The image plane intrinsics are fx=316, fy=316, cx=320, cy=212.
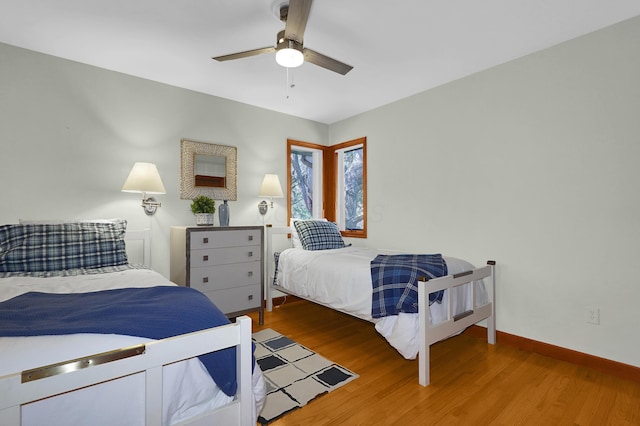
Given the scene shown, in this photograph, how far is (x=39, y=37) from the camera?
2309 millimetres

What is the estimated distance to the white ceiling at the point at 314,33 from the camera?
1.98 meters

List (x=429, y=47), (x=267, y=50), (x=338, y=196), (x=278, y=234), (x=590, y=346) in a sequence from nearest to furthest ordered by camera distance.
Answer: (x=267, y=50) < (x=590, y=346) < (x=429, y=47) < (x=278, y=234) < (x=338, y=196)

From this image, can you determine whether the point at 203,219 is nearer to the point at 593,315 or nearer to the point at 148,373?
the point at 148,373

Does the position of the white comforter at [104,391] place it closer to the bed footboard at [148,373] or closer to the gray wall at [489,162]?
the bed footboard at [148,373]

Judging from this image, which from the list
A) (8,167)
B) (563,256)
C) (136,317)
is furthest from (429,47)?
(8,167)

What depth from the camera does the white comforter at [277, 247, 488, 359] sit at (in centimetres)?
209

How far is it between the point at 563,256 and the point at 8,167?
423 cm

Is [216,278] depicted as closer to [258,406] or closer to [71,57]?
[258,406]

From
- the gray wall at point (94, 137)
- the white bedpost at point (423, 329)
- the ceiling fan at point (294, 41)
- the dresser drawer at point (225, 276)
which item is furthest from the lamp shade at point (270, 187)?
the white bedpost at point (423, 329)

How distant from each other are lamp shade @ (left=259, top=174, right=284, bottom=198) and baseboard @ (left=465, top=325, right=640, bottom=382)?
94.0 inches

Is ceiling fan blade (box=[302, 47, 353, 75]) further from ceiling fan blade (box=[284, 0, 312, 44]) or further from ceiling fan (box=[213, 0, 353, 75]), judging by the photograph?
ceiling fan blade (box=[284, 0, 312, 44])

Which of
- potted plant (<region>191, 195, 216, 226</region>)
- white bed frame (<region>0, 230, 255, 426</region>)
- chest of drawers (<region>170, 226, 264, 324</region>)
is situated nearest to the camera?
white bed frame (<region>0, 230, 255, 426</region>)

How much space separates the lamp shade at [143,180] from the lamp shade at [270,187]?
1119 millimetres

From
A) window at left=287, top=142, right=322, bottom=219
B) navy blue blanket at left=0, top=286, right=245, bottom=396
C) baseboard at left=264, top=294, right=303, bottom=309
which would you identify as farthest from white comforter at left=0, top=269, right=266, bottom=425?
window at left=287, top=142, right=322, bottom=219
